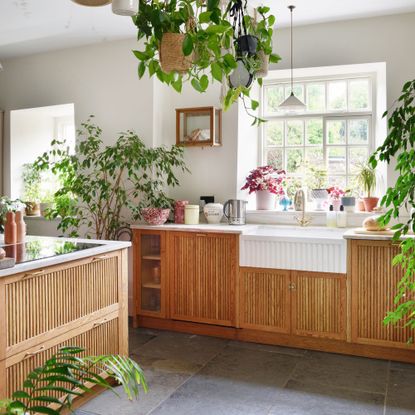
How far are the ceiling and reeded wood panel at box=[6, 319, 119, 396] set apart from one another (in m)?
2.46

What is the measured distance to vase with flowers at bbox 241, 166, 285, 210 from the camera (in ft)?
14.3

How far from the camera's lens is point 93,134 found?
4703 mm

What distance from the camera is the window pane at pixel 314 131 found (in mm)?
4473

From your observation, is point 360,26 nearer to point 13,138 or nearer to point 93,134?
point 93,134

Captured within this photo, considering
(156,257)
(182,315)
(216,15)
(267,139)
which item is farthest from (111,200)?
(216,15)

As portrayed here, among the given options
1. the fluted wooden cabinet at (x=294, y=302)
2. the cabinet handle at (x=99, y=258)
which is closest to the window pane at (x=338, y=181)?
the fluted wooden cabinet at (x=294, y=302)

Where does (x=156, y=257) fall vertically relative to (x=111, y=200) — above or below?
below

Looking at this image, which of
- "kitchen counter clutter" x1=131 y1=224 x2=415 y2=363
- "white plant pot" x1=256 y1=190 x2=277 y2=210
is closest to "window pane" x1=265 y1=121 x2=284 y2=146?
"white plant pot" x1=256 y1=190 x2=277 y2=210

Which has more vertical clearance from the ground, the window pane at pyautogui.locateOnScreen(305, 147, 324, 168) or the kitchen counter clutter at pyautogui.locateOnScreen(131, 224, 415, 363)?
the window pane at pyautogui.locateOnScreen(305, 147, 324, 168)

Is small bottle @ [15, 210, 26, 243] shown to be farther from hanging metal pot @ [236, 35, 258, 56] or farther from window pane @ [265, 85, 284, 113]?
window pane @ [265, 85, 284, 113]

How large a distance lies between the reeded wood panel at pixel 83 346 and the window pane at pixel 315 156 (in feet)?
8.06

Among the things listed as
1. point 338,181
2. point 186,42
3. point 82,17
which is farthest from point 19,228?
point 338,181

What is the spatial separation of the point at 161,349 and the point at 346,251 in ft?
5.06

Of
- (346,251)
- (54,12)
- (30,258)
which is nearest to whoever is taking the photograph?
(30,258)
